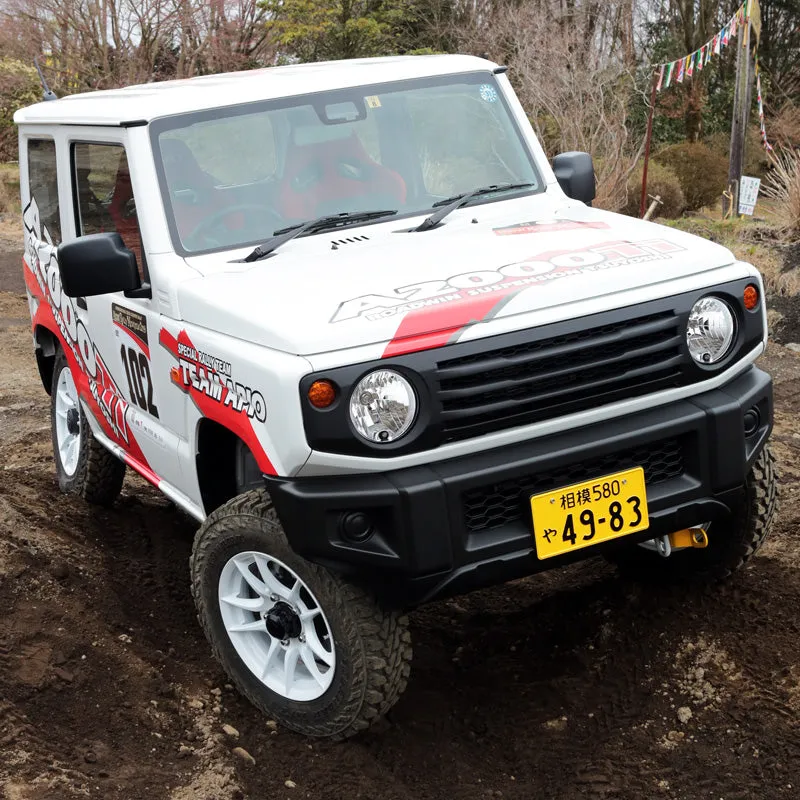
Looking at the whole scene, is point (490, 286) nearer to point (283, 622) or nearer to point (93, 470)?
point (283, 622)

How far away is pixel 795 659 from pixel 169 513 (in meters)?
3.15

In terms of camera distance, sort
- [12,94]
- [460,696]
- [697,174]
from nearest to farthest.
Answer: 1. [460,696]
2. [697,174]
3. [12,94]

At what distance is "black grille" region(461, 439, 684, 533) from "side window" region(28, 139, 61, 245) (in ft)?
9.00

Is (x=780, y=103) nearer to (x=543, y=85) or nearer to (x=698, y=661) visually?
(x=543, y=85)

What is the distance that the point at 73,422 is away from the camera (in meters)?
5.57

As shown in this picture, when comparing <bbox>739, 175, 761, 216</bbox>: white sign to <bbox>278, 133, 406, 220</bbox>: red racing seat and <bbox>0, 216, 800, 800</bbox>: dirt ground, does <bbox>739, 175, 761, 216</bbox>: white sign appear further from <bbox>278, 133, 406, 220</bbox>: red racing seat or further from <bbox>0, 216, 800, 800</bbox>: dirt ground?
<bbox>278, 133, 406, 220</bbox>: red racing seat

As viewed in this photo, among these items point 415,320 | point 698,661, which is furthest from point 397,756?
point 415,320

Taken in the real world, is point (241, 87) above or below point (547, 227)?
above

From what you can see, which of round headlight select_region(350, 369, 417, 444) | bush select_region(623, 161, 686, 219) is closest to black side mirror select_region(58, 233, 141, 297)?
round headlight select_region(350, 369, 417, 444)

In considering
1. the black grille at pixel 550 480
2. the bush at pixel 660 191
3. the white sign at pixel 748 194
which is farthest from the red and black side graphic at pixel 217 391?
the bush at pixel 660 191

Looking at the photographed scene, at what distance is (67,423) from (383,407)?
126 inches

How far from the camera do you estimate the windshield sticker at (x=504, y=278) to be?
3.05 m

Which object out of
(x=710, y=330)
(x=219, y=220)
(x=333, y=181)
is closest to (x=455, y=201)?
(x=333, y=181)

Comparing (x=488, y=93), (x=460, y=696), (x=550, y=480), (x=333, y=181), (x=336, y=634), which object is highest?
(x=488, y=93)
